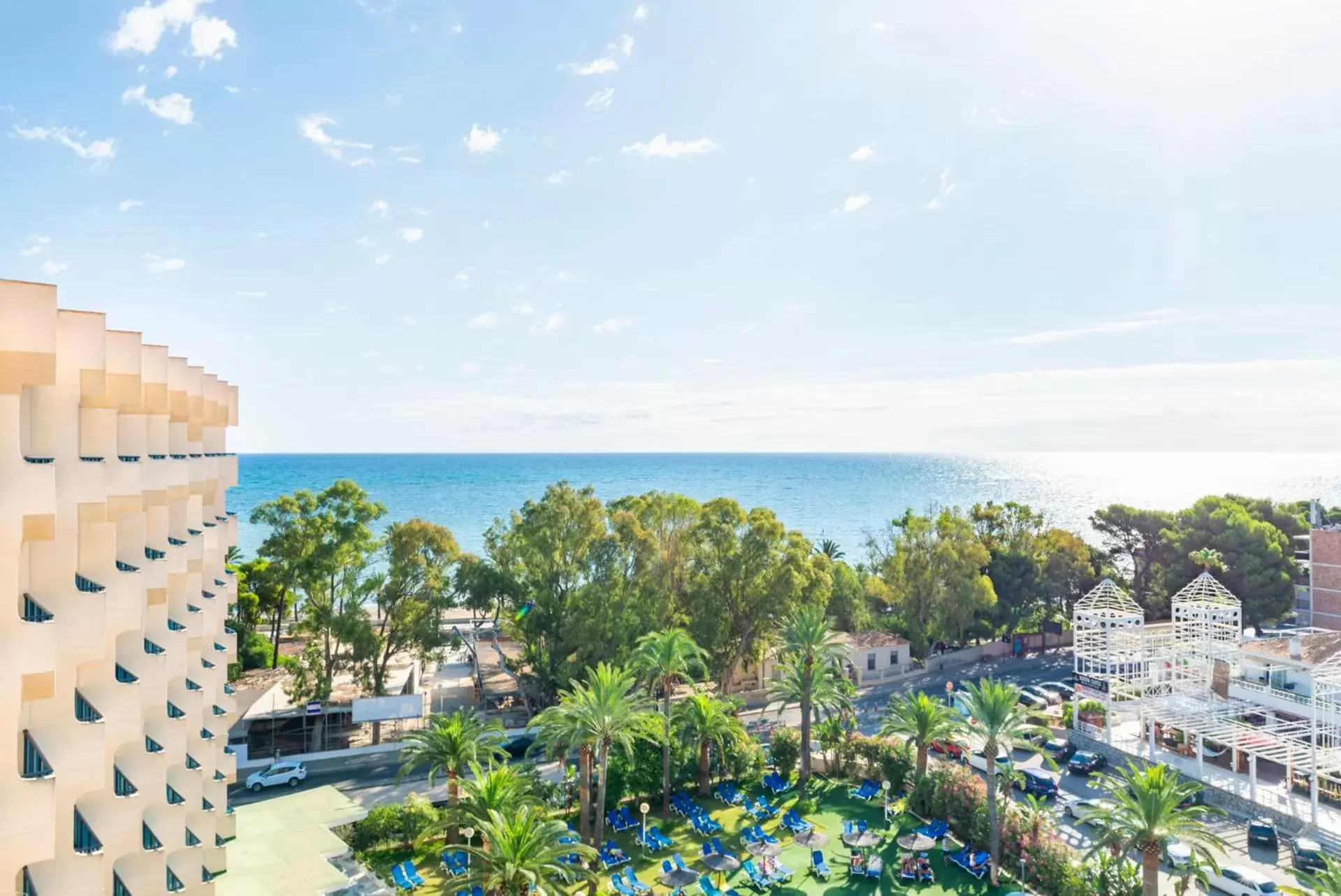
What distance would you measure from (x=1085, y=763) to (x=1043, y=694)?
9195mm

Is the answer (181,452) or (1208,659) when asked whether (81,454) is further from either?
(1208,659)

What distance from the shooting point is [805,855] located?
25047 millimetres

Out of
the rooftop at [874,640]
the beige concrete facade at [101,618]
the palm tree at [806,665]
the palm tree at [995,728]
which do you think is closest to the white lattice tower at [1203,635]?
the rooftop at [874,640]

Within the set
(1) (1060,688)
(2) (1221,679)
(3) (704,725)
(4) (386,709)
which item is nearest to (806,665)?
(3) (704,725)

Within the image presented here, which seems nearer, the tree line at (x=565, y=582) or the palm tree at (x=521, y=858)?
the palm tree at (x=521, y=858)

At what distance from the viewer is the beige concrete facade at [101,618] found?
9.86 meters

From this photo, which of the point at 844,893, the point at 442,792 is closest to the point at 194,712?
the point at 442,792

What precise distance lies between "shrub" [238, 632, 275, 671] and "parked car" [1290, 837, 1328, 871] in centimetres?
4557

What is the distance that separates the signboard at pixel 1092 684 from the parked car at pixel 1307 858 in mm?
14544

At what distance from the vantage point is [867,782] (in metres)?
30.1

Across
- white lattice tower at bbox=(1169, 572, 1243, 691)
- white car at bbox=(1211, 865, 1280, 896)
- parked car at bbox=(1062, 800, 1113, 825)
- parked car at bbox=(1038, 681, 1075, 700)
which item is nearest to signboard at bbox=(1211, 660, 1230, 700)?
white lattice tower at bbox=(1169, 572, 1243, 691)

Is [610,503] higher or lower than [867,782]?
higher

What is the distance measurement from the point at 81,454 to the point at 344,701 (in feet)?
98.7

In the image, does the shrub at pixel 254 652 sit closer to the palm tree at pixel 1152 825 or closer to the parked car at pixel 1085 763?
the parked car at pixel 1085 763
